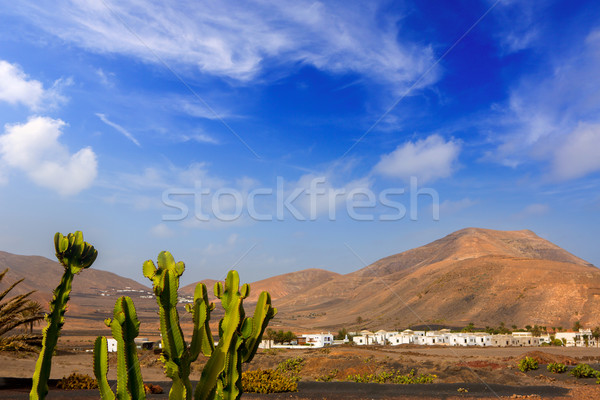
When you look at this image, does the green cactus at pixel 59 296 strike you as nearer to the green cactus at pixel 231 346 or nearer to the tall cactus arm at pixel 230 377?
the green cactus at pixel 231 346

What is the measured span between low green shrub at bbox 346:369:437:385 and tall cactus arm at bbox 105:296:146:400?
21.0m

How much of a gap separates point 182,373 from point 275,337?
62078mm

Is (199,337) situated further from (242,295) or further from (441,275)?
(441,275)

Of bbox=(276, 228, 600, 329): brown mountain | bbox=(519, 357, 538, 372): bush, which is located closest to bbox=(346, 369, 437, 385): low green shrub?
bbox=(519, 357, 538, 372): bush

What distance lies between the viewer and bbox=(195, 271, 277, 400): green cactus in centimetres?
732

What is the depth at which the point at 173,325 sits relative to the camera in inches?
256

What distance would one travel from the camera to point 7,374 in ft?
95.9

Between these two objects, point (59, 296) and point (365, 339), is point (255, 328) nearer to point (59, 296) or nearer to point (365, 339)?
point (59, 296)

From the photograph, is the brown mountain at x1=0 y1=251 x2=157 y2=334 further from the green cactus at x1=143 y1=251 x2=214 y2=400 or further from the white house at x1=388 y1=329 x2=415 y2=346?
the green cactus at x1=143 y1=251 x2=214 y2=400

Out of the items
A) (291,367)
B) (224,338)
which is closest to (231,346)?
(224,338)

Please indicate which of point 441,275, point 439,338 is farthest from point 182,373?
point 441,275

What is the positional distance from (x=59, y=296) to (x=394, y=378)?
23038 millimetres

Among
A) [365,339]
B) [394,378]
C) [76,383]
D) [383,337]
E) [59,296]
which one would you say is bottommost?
[365,339]

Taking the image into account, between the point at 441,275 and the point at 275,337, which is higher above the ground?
the point at 441,275
